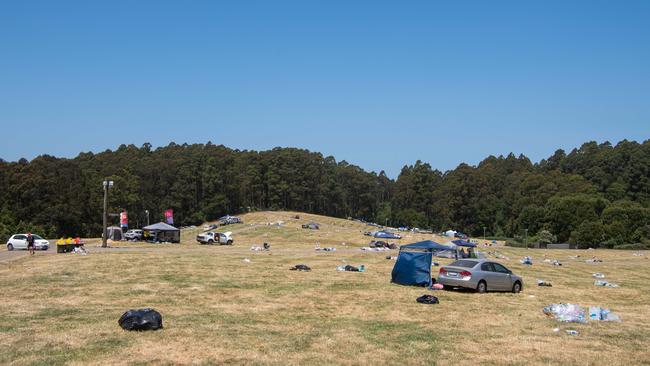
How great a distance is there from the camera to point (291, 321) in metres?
15.7

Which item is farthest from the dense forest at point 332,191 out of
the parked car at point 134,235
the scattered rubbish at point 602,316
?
the scattered rubbish at point 602,316

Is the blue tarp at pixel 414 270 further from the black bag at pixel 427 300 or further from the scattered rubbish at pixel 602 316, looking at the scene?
the scattered rubbish at pixel 602 316

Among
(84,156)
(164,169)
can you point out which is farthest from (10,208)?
(84,156)

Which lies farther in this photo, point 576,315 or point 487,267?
point 487,267

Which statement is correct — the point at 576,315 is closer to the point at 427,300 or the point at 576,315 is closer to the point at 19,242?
the point at 427,300

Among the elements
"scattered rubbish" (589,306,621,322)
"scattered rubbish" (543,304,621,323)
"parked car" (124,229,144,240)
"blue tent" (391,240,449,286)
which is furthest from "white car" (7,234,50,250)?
"scattered rubbish" (589,306,621,322)

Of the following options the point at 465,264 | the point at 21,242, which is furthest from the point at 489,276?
the point at 21,242

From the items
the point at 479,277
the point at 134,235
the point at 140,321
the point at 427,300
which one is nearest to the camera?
the point at 140,321

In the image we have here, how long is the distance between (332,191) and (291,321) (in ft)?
496

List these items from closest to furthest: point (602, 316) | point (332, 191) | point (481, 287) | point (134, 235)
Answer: point (602, 316), point (481, 287), point (134, 235), point (332, 191)

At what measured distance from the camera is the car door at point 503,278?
2366 cm

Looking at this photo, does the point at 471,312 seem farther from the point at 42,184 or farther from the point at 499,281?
the point at 42,184

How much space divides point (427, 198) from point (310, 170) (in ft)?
112

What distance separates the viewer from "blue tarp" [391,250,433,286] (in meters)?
24.7
